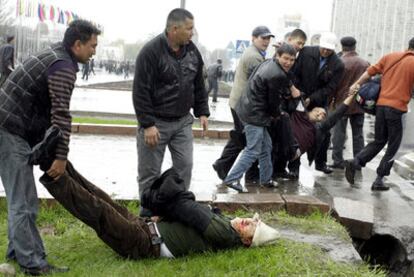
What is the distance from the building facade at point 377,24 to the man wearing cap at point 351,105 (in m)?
47.7

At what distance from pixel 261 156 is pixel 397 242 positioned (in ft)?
6.08

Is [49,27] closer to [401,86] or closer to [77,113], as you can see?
[77,113]

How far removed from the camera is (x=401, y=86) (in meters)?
6.89

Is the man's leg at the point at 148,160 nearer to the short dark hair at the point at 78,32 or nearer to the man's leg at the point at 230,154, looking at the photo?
the short dark hair at the point at 78,32

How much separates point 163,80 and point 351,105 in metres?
4.01

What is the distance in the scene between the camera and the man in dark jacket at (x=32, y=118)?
3.69 metres

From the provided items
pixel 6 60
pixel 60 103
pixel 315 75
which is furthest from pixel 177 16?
pixel 6 60

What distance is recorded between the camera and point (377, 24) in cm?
6625

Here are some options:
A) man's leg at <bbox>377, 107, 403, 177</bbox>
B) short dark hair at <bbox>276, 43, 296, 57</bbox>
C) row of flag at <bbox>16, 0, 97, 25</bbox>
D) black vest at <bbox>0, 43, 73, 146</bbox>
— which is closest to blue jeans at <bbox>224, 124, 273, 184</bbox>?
short dark hair at <bbox>276, 43, 296, 57</bbox>

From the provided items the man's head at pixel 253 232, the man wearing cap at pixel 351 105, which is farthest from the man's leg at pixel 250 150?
the man's head at pixel 253 232

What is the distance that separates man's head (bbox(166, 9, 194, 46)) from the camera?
4.88 meters

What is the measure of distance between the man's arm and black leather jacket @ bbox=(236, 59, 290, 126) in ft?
9.57

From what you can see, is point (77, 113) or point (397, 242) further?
point (77, 113)

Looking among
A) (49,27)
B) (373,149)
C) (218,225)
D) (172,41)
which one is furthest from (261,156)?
(49,27)
